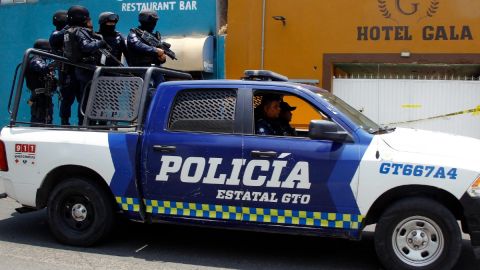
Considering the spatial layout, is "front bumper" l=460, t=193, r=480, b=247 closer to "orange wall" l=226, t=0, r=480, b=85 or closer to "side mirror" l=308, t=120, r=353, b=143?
"side mirror" l=308, t=120, r=353, b=143

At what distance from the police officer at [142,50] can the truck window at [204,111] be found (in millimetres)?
1641

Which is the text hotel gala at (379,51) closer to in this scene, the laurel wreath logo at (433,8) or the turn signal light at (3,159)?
the laurel wreath logo at (433,8)

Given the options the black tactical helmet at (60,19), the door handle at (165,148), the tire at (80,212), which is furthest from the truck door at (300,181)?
the black tactical helmet at (60,19)

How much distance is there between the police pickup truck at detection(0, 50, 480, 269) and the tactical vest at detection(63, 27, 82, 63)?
544 millimetres

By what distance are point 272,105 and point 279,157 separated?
0.85 m

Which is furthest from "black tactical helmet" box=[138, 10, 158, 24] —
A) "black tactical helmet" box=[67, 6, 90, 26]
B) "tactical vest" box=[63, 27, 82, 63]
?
"tactical vest" box=[63, 27, 82, 63]

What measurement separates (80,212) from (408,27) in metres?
8.68

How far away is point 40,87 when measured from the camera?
7742 mm

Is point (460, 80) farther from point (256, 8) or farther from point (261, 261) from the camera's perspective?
point (261, 261)

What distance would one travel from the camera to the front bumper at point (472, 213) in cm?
441

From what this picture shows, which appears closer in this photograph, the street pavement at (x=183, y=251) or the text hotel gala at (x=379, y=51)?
the street pavement at (x=183, y=251)

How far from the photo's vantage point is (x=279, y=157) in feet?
15.7

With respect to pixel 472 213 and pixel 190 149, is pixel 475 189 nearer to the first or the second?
pixel 472 213

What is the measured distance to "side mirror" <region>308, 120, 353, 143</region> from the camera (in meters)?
4.66
